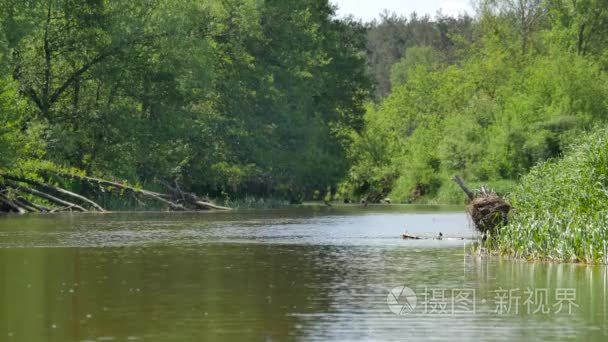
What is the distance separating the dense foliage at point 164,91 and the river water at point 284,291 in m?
25.9

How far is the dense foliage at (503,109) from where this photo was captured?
88562 millimetres

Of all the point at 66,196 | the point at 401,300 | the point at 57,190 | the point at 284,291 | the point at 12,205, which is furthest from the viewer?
the point at 66,196

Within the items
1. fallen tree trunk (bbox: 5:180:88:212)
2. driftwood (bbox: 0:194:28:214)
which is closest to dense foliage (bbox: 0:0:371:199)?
fallen tree trunk (bbox: 5:180:88:212)

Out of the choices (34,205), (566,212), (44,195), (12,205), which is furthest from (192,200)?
(566,212)

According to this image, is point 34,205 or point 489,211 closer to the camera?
point 489,211

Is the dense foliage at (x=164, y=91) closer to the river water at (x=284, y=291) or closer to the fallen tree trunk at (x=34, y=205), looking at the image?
the fallen tree trunk at (x=34, y=205)

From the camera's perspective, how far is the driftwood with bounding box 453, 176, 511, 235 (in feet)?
101

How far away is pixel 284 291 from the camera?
2366cm

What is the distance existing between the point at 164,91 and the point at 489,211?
48193mm

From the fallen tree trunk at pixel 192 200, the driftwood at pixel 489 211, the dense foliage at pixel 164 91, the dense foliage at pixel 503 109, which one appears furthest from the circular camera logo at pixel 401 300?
the dense foliage at pixel 503 109

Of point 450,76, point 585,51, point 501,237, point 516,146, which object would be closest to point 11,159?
point 501,237

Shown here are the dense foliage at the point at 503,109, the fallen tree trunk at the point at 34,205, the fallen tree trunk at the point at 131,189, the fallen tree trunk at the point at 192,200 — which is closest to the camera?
the fallen tree trunk at the point at 34,205

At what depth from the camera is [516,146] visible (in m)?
89.0

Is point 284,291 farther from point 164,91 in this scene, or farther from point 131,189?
point 164,91
